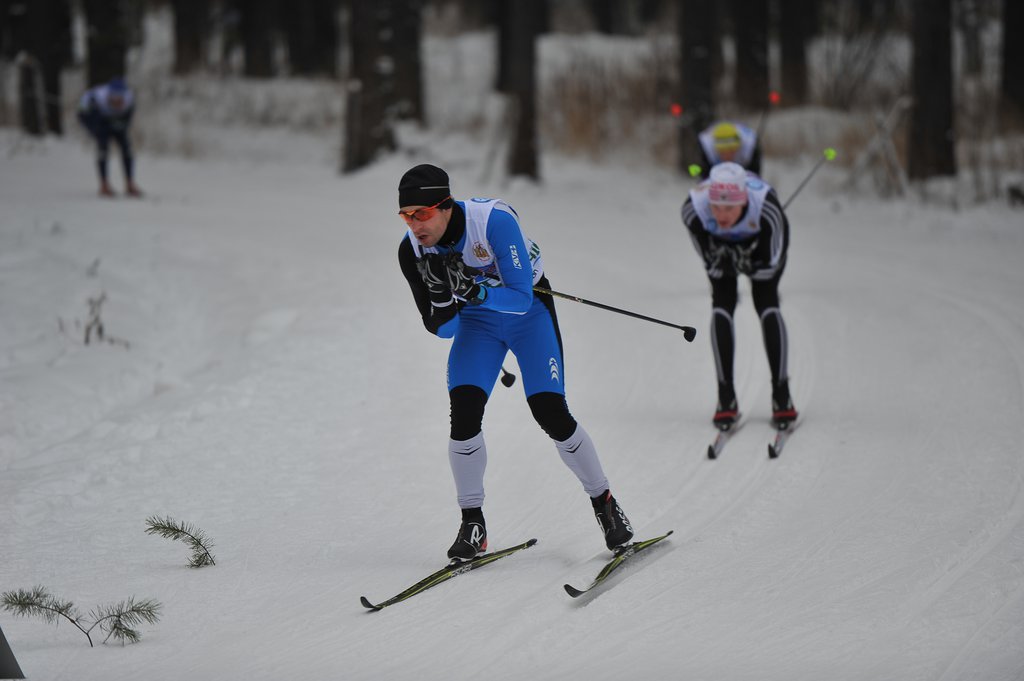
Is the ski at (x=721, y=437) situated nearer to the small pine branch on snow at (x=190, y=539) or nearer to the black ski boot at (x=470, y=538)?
the black ski boot at (x=470, y=538)

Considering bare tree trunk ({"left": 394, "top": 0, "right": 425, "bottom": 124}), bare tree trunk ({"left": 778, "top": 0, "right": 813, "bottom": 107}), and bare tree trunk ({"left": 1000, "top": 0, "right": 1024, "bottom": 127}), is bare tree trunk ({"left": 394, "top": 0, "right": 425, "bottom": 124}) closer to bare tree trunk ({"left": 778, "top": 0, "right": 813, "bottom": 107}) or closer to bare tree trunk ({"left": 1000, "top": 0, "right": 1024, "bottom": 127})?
bare tree trunk ({"left": 778, "top": 0, "right": 813, "bottom": 107})

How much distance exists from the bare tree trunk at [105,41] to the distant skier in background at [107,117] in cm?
569

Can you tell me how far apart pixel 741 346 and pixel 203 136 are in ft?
56.5

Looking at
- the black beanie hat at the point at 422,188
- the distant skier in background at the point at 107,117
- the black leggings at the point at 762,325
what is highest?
the distant skier in background at the point at 107,117

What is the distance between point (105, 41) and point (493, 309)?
59.0ft

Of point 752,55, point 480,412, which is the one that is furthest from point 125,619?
point 752,55

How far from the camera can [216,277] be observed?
37.6 ft

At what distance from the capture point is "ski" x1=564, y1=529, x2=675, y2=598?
468 cm

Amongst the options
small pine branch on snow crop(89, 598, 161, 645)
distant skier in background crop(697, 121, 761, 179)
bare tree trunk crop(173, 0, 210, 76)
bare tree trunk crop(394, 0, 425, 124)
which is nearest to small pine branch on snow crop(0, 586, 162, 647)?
small pine branch on snow crop(89, 598, 161, 645)

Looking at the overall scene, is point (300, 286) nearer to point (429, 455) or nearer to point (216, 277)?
point (216, 277)

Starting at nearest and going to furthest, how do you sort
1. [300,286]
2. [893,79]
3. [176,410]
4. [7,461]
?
[7,461] → [176,410] → [300,286] → [893,79]

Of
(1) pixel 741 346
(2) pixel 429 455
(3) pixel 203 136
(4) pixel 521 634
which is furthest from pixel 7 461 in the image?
(3) pixel 203 136

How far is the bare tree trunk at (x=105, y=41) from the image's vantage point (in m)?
20.4

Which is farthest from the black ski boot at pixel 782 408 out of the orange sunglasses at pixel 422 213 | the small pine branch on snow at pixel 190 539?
the small pine branch on snow at pixel 190 539
